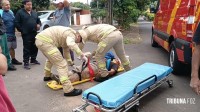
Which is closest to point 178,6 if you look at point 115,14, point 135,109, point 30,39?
point 135,109

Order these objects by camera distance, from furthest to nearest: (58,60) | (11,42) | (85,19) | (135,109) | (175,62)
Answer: (85,19), (11,42), (175,62), (58,60), (135,109)

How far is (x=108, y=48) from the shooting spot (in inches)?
216

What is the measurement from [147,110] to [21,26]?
427cm

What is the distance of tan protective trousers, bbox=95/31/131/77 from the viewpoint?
17.5 feet

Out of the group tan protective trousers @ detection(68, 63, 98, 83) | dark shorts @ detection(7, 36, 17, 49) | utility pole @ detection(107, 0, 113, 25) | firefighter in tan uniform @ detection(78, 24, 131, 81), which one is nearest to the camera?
firefighter in tan uniform @ detection(78, 24, 131, 81)

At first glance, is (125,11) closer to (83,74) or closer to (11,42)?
(11,42)

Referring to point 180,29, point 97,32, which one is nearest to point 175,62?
point 180,29

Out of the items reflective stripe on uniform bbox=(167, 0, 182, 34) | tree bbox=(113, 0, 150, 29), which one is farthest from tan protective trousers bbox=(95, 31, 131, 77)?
tree bbox=(113, 0, 150, 29)

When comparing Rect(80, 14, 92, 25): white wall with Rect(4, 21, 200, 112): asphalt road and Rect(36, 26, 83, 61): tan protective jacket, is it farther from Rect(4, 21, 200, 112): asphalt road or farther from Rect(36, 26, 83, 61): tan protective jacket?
Rect(36, 26, 83, 61): tan protective jacket

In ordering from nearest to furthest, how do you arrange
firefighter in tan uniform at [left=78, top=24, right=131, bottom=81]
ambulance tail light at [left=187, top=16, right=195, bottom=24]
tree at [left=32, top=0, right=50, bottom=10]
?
ambulance tail light at [left=187, top=16, right=195, bottom=24] → firefighter in tan uniform at [left=78, top=24, right=131, bottom=81] → tree at [left=32, top=0, right=50, bottom=10]

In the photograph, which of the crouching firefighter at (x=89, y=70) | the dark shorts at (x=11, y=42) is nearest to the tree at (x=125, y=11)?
the dark shorts at (x=11, y=42)

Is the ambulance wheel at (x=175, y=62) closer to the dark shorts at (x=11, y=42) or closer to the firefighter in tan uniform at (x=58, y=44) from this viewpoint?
the firefighter in tan uniform at (x=58, y=44)

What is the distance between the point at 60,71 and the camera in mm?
4832

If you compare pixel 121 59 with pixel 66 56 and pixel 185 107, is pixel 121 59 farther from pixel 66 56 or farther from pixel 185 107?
pixel 185 107
